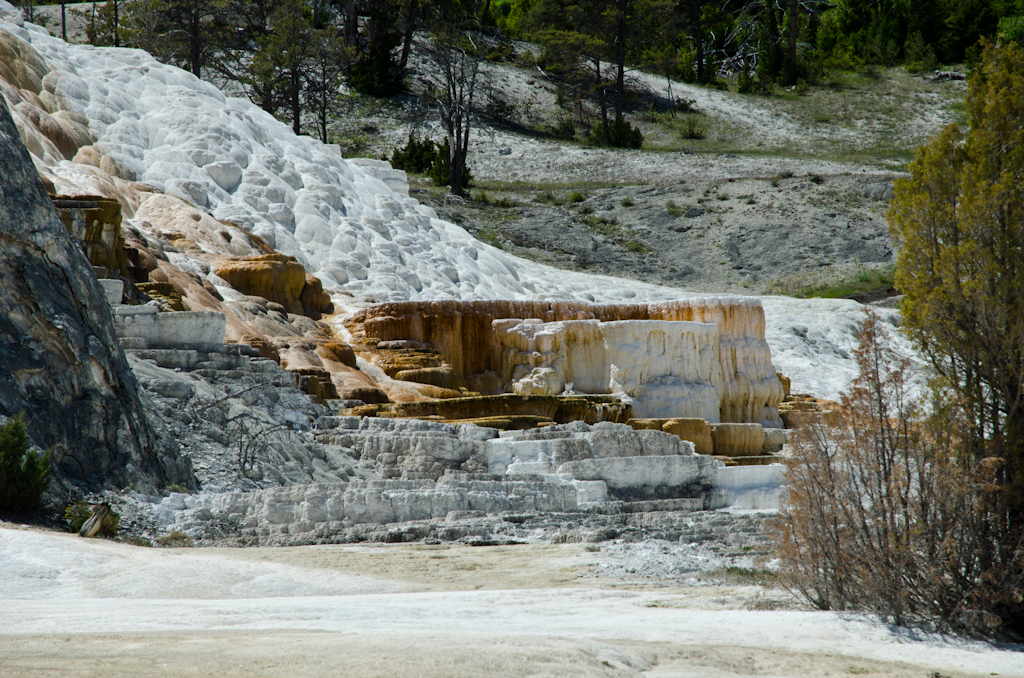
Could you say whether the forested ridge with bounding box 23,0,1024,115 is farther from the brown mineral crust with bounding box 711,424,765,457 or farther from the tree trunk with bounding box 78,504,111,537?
the tree trunk with bounding box 78,504,111,537

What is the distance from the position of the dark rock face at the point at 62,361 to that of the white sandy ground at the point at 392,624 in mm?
1650

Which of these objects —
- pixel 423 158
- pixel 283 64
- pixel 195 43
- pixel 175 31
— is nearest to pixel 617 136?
pixel 423 158

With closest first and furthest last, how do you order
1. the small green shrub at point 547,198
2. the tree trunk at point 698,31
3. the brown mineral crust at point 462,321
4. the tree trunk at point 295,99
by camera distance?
the brown mineral crust at point 462,321
the tree trunk at point 295,99
the small green shrub at point 547,198
the tree trunk at point 698,31

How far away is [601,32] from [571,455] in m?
34.0

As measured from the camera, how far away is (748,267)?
2934 centimetres

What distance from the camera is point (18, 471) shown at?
22.1 ft

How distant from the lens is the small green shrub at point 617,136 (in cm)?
3800

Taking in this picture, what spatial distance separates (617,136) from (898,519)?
34181 mm

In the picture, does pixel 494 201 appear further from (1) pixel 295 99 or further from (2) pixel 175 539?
(2) pixel 175 539

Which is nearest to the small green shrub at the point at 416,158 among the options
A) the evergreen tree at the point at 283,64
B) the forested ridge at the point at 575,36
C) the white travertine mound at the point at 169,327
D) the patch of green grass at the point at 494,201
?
the patch of green grass at the point at 494,201

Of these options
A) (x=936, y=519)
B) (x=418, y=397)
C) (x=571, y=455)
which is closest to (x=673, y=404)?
(x=418, y=397)

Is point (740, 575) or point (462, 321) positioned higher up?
point (462, 321)

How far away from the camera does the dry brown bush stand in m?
4.99

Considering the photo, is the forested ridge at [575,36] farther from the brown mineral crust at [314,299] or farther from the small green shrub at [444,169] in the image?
the brown mineral crust at [314,299]
